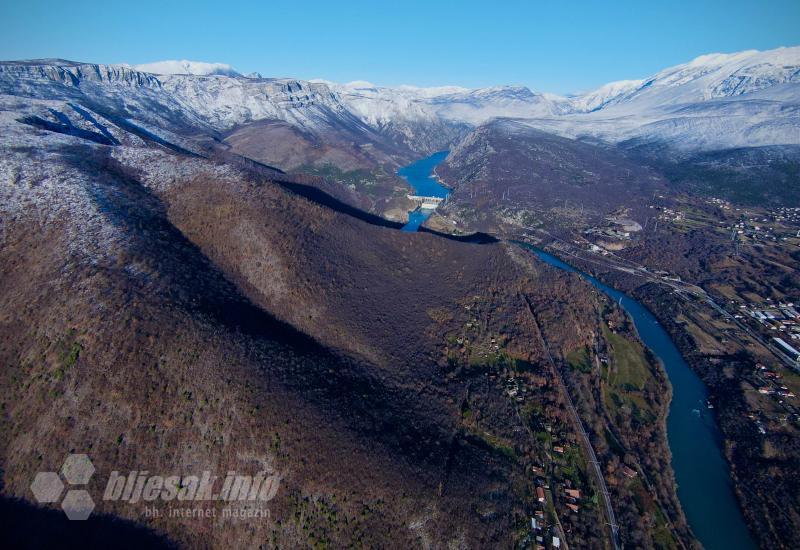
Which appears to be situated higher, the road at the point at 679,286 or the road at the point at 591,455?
the road at the point at 679,286

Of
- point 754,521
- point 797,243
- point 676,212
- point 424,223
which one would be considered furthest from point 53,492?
point 676,212

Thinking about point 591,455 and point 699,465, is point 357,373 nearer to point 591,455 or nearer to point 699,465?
point 591,455

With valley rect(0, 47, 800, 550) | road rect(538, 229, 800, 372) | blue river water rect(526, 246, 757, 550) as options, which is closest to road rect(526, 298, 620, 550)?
valley rect(0, 47, 800, 550)

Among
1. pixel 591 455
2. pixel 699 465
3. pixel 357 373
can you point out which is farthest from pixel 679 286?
pixel 357 373

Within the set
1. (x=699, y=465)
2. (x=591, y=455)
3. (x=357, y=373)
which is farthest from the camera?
(x=699, y=465)

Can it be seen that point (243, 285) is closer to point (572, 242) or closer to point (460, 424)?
point (460, 424)

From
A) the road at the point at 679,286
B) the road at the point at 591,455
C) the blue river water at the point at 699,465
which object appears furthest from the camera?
the road at the point at 679,286

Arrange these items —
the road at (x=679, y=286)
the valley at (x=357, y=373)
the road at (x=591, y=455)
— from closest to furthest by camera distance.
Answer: the valley at (x=357, y=373)
the road at (x=591, y=455)
the road at (x=679, y=286)

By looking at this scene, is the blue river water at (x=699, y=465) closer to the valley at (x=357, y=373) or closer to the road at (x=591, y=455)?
the valley at (x=357, y=373)

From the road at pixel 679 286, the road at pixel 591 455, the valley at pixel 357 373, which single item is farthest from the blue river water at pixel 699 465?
the road at pixel 679 286
